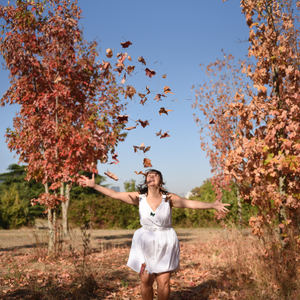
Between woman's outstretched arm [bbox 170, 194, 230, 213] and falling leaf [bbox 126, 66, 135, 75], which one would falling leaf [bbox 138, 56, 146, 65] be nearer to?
falling leaf [bbox 126, 66, 135, 75]

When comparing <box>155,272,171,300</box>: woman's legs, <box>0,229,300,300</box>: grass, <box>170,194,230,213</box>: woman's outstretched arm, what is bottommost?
<box>0,229,300,300</box>: grass

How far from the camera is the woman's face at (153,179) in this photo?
137 inches

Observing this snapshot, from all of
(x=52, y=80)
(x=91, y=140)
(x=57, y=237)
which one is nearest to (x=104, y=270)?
(x=57, y=237)

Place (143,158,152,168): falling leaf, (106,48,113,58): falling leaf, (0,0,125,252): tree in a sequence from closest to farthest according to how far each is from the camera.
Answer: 1. (106,48,113,58): falling leaf
2. (143,158,152,168): falling leaf
3. (0,0,125,252): tree

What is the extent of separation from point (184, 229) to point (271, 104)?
12762 mm

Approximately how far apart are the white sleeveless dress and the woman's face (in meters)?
0.24

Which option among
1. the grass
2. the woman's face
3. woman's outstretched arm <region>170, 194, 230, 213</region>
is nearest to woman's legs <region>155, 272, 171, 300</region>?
woman's outstretched arm <region>170, 194, 230, 213</region>

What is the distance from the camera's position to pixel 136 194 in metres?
3.61

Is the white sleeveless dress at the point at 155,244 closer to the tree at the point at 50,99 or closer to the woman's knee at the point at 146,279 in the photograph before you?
the woman's knee at the point at 146,279

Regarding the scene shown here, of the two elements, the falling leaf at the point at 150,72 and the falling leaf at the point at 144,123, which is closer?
the falling leaf at the point at 150,72

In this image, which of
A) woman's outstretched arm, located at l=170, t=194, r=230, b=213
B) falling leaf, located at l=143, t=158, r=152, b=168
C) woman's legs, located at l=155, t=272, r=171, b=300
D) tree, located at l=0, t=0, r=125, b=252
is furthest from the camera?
tree, located at l=0, t=0, r=125, b=252

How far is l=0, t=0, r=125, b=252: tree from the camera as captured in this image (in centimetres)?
721

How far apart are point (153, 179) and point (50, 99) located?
17.3 ft

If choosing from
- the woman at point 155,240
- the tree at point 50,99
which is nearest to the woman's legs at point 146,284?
the woman at point 155,240
